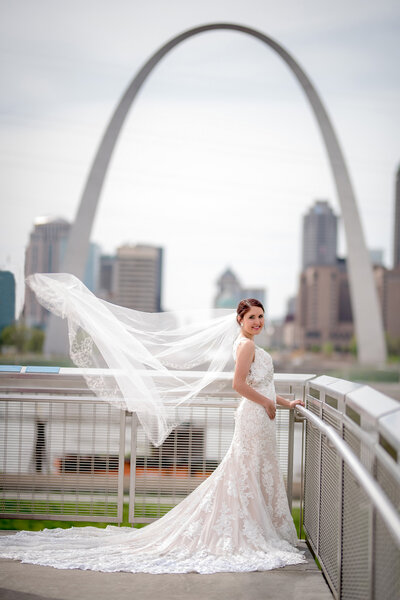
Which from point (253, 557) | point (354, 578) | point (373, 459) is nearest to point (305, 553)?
point (253, 557)

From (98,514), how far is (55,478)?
392 mm

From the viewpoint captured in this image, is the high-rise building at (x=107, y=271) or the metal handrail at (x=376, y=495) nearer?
the metal handrail at (x=376, y=495)

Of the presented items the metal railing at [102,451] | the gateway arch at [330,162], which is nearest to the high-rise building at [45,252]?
the metal railing at [102,451]

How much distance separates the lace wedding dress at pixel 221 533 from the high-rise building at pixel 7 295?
1.75 m

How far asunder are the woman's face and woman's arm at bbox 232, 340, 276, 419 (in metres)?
0.11

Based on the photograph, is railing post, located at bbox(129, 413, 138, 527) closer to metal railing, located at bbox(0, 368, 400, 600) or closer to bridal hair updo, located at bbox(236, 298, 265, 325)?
metal railing, located at bbox(0, 368, 400, 600)

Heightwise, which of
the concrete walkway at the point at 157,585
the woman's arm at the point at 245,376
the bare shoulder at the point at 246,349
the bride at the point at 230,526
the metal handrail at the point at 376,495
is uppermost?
the bare shoulder at the point at 246,349

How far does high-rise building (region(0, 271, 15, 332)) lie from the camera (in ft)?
18.7

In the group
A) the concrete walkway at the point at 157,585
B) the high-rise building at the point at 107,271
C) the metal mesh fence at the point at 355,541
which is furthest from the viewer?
the high-rise building at the point at 107,271

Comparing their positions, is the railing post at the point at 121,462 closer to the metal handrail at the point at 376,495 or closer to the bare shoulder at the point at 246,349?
the bare shoulder at the point at 246,349

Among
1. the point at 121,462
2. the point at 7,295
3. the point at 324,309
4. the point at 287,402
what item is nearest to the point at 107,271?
the point at 324,309

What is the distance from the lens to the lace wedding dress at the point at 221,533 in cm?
432

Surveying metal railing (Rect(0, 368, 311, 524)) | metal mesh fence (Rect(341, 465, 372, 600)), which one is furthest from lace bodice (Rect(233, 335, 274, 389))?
metal mesh fence (Rect(341, 465, 372, 600))

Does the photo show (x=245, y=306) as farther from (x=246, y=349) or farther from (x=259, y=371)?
(x=259, y=371)
